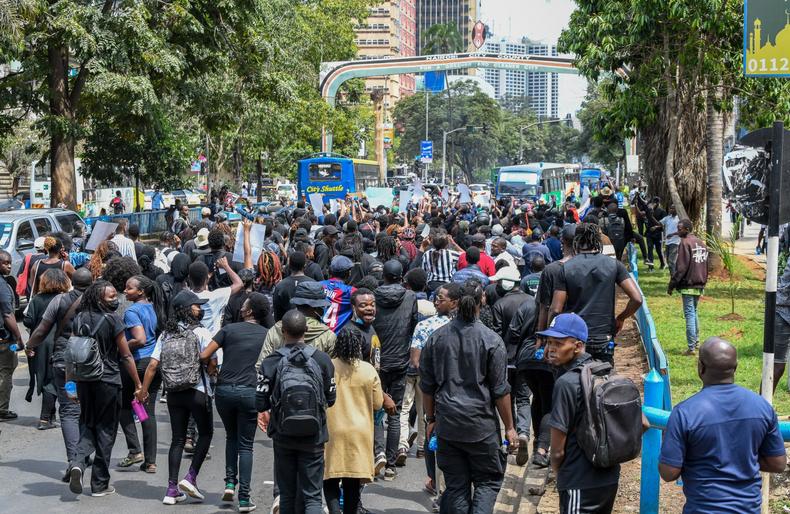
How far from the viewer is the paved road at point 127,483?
331 inches

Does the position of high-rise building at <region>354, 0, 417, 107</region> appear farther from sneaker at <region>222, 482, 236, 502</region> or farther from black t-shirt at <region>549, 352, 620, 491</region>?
black t-shirt at <region>549, 352, 620, 491</region>

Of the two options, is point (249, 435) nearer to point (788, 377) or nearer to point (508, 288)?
point (508, 288)

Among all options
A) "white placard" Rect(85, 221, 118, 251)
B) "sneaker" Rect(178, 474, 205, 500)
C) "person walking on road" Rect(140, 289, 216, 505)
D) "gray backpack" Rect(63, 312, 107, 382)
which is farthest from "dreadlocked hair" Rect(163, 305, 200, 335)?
"white placard" Rect(85, 221, 118, 251)

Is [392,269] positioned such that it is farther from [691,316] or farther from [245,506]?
[691,316]

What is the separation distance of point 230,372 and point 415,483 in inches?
82.5

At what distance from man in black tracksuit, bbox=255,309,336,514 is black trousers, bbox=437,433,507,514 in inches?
30.4

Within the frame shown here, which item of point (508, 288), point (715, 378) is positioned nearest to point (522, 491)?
point (508, 288)

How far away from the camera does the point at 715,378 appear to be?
16.2 feet

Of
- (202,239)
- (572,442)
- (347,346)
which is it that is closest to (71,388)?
(347,346)

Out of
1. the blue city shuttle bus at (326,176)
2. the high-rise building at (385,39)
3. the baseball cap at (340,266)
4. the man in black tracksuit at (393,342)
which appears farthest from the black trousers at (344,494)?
the high-rise building at (385,39)

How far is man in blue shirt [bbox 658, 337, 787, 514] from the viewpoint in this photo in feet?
16.0

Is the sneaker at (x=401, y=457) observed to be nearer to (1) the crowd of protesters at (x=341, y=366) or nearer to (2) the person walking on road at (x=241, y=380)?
(1) the crowd of protesters at (x=341, y=366)

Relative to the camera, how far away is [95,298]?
8672 mm

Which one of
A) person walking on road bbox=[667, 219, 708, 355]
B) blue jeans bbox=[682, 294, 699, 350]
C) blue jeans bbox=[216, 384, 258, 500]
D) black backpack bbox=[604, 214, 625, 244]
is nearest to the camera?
blue jeans bbox=[216, 384, 258, 500]
